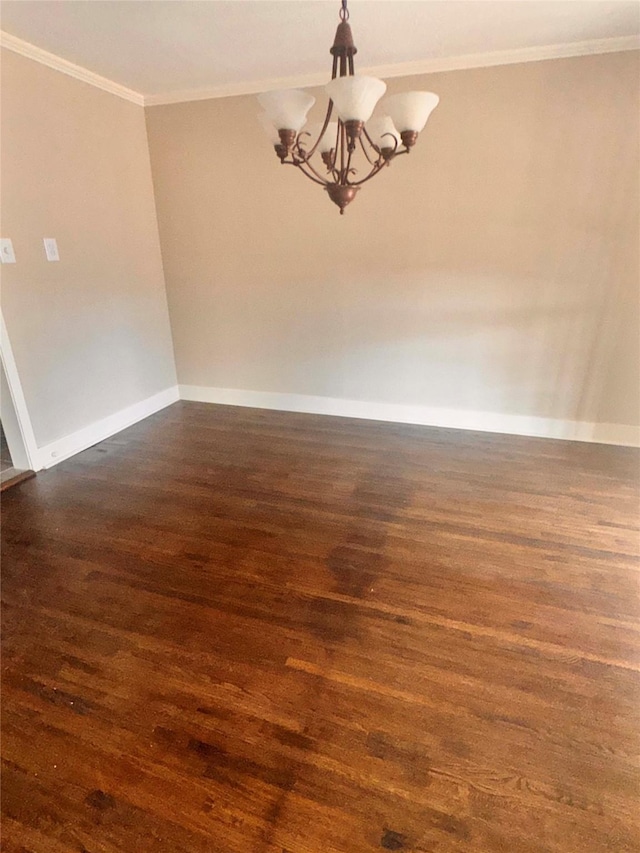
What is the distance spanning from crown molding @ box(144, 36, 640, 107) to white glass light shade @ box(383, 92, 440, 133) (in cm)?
178

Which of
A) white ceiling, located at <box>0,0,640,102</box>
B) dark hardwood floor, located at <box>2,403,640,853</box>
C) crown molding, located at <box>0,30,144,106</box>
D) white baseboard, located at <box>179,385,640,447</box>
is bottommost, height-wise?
dark hardwood floor, located at <box>2,403,640,853</box>

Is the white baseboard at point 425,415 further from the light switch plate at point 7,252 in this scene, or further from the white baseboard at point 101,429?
the light switch plate at point 7,252

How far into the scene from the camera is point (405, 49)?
2.78 m

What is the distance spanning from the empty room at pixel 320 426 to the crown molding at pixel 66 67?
18 millimetres

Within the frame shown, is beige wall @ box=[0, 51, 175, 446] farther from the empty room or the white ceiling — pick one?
the white ceiling

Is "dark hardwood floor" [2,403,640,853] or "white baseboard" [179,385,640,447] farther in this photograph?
"white baseboard" [179,385,640,447]

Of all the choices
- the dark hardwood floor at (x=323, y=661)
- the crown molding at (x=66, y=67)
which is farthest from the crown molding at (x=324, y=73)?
the dark hardwood floor at (x=323, y=661)

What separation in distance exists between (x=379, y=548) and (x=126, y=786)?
1309mm

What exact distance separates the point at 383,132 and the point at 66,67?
7.42 ft

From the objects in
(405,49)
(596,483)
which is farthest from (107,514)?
(405,49)

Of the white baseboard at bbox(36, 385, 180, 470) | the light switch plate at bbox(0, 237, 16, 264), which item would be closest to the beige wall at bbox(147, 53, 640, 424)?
the white baseboard at bbox(36, 385, 180, 470)

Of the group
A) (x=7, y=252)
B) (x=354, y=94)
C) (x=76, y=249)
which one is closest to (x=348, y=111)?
(x=354, y=94)

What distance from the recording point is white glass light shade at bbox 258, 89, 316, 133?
1.50 meters

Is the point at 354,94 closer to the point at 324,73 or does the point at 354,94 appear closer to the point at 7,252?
the point at 324,73
